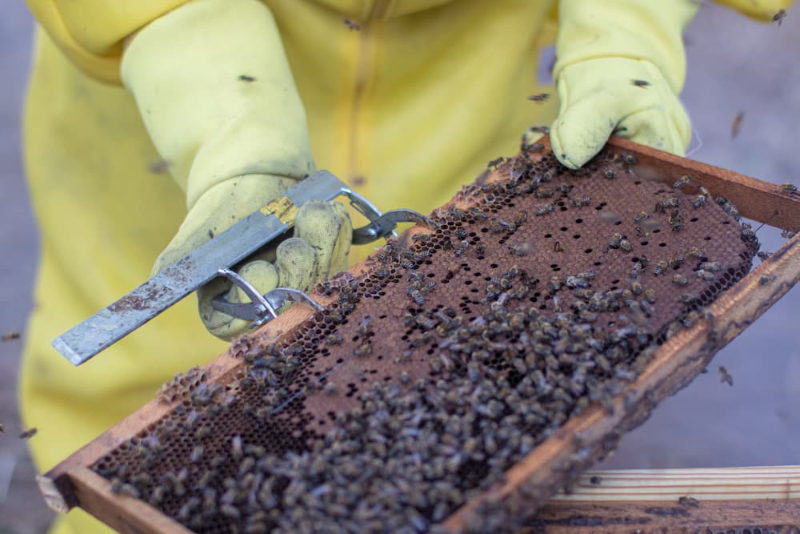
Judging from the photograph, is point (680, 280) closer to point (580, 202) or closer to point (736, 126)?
point (580, 202)

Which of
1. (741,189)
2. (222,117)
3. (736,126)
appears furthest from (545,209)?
(736,126)

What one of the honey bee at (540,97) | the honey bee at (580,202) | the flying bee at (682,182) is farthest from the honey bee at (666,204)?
the honey bee at (540,97)

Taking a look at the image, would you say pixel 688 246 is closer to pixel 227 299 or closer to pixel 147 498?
pixel 227 299

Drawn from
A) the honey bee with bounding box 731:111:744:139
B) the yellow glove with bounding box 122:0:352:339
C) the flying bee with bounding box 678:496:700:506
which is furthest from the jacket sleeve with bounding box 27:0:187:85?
the honey bee with bounding box 731:111:744:139

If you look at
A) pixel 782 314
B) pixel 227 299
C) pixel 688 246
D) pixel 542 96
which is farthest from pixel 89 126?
pixel 782 314

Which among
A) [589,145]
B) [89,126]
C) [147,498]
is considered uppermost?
[589,145]

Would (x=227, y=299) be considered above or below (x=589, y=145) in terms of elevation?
below
